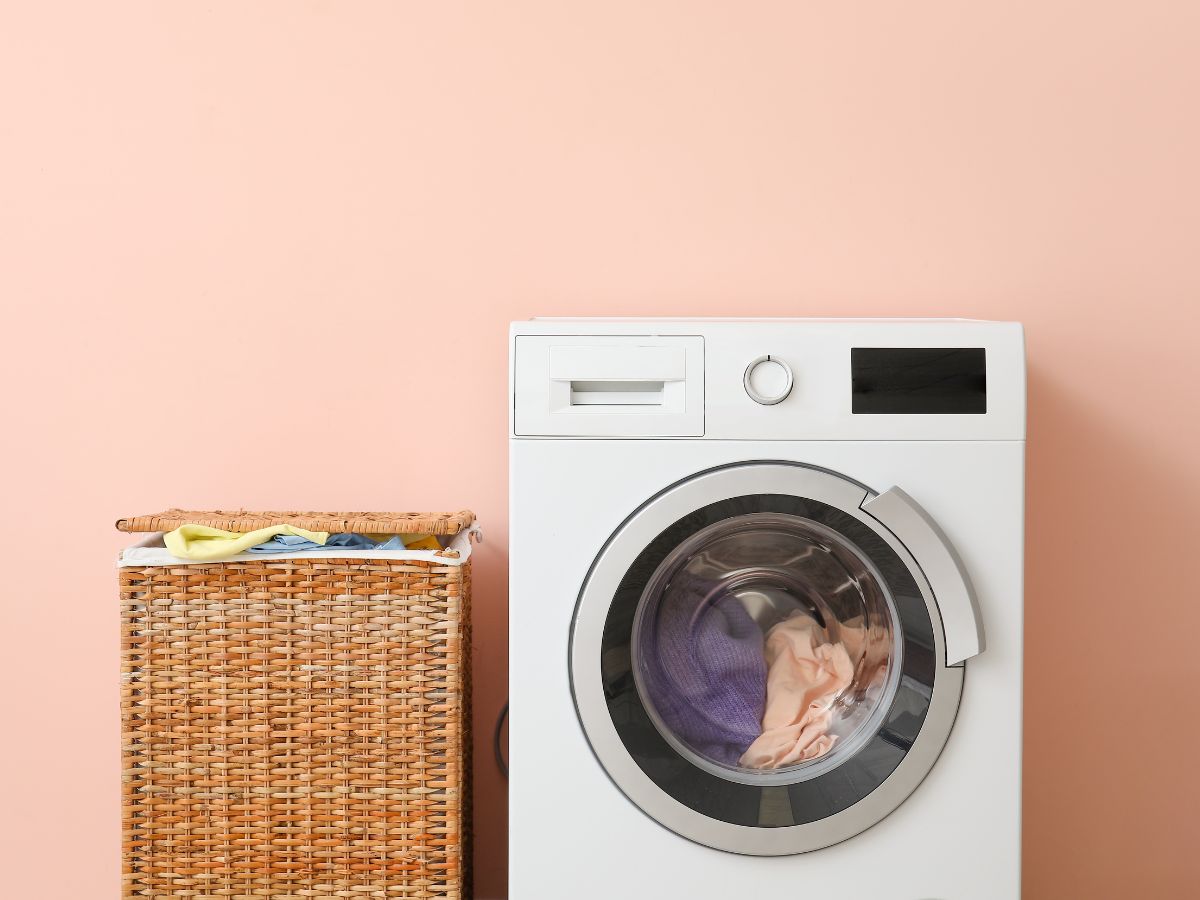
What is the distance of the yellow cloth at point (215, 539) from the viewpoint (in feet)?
4.21

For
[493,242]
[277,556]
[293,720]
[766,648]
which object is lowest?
[293,720]

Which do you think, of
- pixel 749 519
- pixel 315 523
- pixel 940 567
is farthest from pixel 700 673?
pixel 315 523

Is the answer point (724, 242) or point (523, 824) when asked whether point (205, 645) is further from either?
point (724, 242)

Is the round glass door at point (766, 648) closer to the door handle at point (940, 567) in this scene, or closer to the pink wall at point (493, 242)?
the door handle at point (940, 567)

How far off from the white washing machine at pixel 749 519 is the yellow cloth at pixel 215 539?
0.34m

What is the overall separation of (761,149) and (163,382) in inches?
44.5

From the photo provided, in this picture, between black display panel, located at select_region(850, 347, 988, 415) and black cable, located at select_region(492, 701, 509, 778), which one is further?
black cable, located at select_region(492, 701, 509, 778)

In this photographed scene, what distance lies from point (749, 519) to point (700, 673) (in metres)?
0.22

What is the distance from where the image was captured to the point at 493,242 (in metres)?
1.62

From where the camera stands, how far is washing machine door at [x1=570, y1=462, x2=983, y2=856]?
1.19 meters

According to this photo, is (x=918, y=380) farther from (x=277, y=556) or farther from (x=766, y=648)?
(x=277, y=556)

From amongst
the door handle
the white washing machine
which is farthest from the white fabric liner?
the door handle

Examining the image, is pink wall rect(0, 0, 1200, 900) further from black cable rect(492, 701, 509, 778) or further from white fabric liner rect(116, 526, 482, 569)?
white fabric liner rect(116, 526, 482, 569)

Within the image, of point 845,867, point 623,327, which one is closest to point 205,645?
point 623,327
